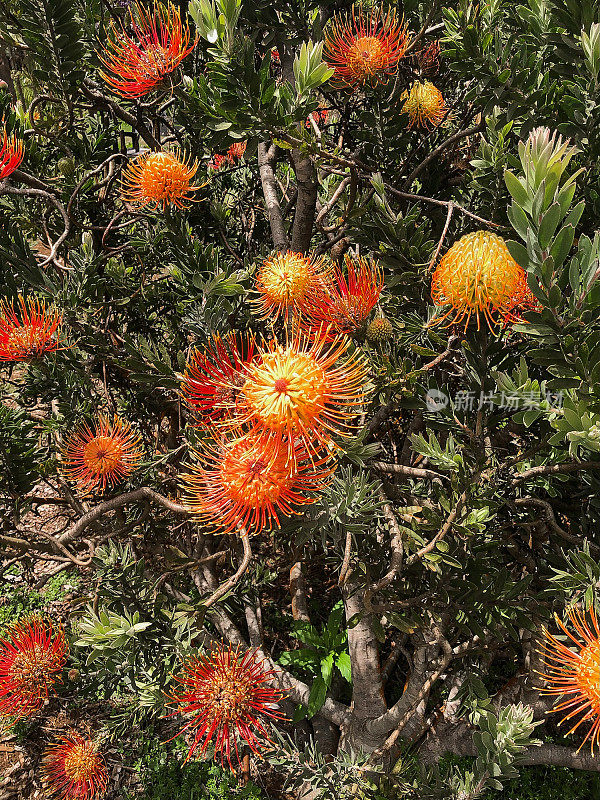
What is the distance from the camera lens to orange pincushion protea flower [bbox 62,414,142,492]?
4.81ft

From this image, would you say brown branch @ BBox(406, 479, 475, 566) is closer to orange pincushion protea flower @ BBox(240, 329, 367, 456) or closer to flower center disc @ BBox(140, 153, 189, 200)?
orange pincushion protea flower @ BBox(240, 329, 367, 456)

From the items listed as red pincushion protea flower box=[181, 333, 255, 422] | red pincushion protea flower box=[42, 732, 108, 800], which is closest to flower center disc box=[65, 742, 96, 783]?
red pincushion protea flower box=[42, 732, 108, 800]

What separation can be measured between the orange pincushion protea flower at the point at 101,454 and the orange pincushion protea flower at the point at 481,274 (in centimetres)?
97

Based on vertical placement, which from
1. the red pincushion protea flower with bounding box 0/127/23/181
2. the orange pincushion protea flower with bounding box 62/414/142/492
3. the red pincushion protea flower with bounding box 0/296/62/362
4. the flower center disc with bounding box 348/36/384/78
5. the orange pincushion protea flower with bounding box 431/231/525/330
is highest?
the flower center disc with bounding box 348/36/384/78

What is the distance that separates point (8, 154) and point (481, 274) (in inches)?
40.3

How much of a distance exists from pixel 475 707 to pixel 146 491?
37.9 inches

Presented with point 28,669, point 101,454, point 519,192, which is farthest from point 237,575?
point 28,669

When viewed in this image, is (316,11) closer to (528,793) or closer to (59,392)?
(59,392)

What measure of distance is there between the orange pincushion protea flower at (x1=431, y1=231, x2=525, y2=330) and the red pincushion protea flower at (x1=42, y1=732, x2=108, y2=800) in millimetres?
1909

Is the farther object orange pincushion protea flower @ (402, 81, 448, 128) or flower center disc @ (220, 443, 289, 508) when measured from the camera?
orange pincushion protea flower @ (402, 81, 448, 128)

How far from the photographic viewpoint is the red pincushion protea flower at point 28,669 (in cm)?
178

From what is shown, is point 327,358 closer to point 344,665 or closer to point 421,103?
point 421,103

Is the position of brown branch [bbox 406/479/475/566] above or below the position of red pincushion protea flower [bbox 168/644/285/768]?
above

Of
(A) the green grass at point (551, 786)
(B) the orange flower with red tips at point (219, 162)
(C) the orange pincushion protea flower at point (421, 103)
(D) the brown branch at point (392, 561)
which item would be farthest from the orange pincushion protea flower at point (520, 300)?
(A) the green grass at point (551, 786)
